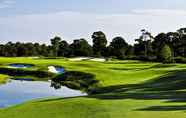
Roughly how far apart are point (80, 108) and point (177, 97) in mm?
8915

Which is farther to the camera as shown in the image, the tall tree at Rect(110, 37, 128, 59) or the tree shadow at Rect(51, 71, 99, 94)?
the tall tree at Rect(110, 37, 128, 59)

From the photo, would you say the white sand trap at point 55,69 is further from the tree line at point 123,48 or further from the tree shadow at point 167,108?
the tree line at point 123,48

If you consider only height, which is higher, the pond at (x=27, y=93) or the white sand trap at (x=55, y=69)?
the white sand trap at (x=55, y=69)

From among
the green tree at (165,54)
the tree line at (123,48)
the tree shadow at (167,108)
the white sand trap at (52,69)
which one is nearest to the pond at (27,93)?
the tree shadow at (167,108)

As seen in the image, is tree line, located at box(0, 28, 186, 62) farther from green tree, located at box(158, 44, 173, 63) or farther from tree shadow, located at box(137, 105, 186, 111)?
tree shadow, located at box(137, 105, 186, 111)

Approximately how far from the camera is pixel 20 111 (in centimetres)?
3350

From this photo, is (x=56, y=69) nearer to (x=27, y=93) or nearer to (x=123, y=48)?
(x=27, y=93)

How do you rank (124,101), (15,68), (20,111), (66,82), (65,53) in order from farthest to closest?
1. (65,53)
2. (15,68)
3. (66,82)
4. (124,101)
5. (20,111)

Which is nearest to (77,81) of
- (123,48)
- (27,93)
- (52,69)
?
(27,93)

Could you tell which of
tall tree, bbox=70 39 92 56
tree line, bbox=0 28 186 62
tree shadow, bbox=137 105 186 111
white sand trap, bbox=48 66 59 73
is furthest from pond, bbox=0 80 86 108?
tall tree, bbox=70 39 92 56

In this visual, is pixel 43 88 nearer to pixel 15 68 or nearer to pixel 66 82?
pixel 66 82

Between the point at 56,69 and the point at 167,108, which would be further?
the point at 56,69

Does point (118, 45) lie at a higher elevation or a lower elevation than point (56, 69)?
higher

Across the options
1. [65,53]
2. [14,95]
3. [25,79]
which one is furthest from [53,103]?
[65,53]
